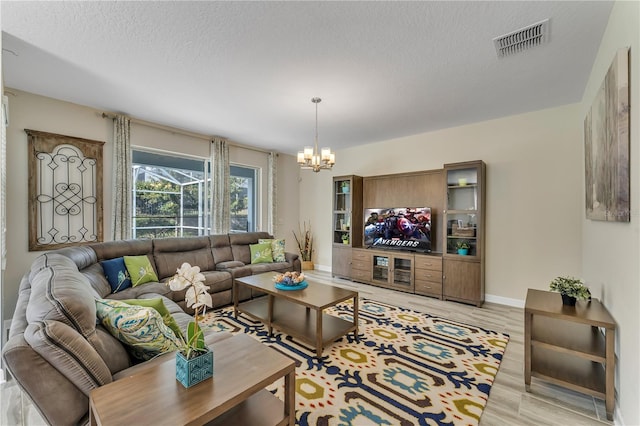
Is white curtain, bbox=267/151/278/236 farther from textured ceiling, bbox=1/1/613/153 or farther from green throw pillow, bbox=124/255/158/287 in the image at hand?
green throw pillow, bbox=124/255/158/287

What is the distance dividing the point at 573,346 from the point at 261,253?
3970mm

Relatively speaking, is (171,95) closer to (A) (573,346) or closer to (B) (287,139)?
(B) (287,139)

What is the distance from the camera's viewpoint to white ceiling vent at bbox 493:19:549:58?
210cm

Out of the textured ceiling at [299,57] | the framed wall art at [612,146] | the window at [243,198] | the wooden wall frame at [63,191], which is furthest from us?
the window at [243,198]

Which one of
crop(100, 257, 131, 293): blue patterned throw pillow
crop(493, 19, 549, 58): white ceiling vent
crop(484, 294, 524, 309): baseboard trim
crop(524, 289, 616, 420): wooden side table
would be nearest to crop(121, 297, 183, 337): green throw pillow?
crop(100, 257, 131, 293): blue patterned throw pillow

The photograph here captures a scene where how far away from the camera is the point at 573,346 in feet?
6.42

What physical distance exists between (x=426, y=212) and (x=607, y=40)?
112 inches

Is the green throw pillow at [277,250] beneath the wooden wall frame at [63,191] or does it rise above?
beneath

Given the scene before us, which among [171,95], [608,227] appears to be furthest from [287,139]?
[608,227]

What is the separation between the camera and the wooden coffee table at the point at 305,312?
2.55m

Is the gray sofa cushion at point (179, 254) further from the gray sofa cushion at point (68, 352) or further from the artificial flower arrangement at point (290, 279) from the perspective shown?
the gray sofa cushion at point (68, 352)

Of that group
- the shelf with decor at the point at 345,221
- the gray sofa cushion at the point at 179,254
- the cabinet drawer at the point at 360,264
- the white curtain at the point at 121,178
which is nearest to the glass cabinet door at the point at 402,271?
the cabinet drawer at the point at 360,264

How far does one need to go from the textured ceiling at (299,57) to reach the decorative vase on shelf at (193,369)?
2.20 metres

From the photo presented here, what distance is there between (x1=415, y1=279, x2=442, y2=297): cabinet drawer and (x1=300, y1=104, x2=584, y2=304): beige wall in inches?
28.7
